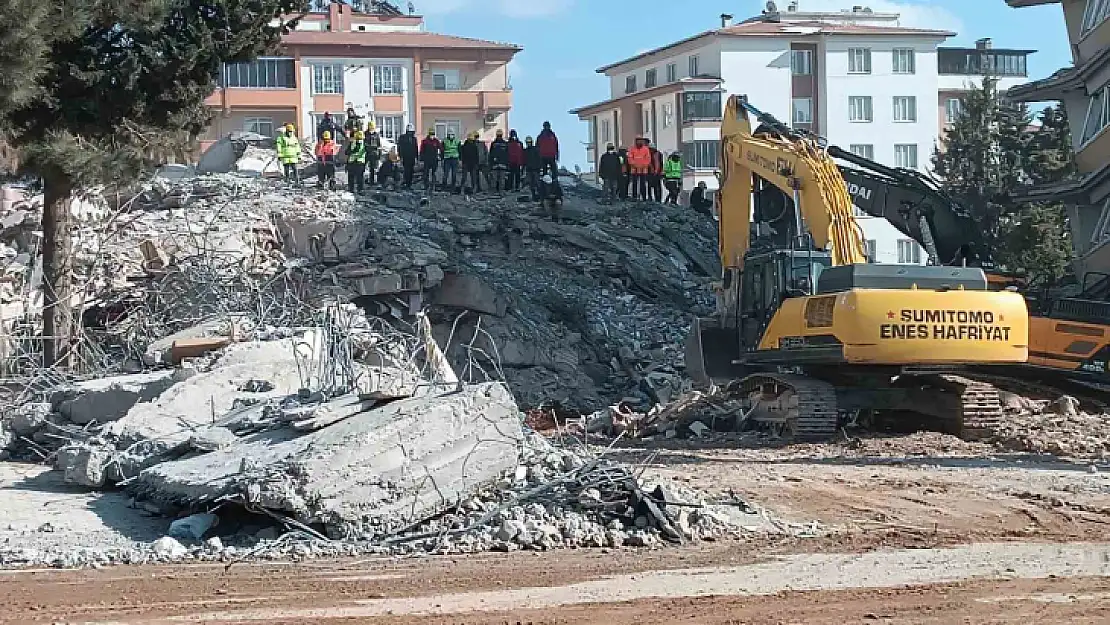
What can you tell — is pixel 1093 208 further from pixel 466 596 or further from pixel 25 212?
pixel 466 596

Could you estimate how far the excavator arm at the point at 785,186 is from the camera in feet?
56.5

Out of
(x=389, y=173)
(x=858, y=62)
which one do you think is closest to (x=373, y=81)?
(x=858, y=62)

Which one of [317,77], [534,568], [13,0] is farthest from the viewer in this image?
[317,77]

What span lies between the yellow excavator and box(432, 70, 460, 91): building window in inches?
1879

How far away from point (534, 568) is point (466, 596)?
1012 mm

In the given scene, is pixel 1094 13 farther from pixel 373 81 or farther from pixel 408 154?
pixel 373 81

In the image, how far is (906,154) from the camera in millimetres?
67250

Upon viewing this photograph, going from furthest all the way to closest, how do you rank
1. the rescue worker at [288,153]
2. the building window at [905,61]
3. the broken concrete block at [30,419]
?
the building window at [905,61]
the rescue worker at [288,153]
the broken concrete block at [30,419]

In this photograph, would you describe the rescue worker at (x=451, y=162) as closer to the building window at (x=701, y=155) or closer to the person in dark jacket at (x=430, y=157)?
the person in dark jacket at (x=430, y=157)

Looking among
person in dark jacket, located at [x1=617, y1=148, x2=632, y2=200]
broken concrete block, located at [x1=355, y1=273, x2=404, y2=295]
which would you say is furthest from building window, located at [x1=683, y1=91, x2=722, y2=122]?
broken concrete block, located at [x1=355, y1=273, x2=404, y2=295]

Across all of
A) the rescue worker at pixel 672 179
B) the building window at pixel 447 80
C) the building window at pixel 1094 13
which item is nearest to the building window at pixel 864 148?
the building window at pixel 447 80

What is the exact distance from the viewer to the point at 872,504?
1208 cm

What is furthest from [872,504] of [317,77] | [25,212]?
[317,77]

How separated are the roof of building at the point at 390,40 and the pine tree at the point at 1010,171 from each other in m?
22.2
